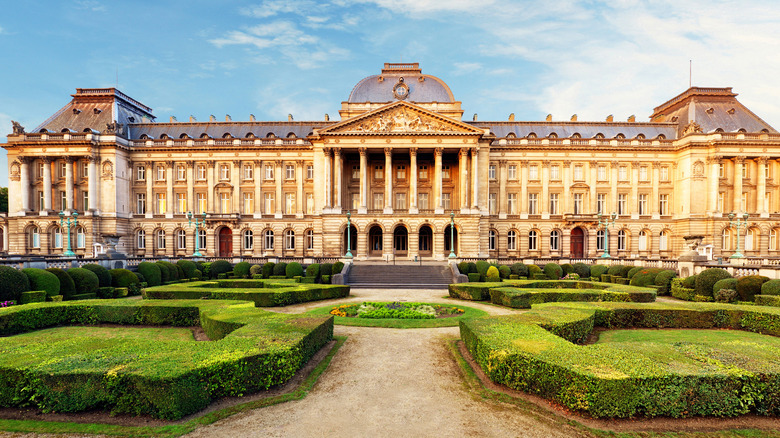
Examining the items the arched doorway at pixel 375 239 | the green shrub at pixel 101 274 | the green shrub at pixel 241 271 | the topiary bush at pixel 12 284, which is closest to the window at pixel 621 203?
the arched doorway at pixel 375 239

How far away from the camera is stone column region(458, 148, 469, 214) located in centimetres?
4569

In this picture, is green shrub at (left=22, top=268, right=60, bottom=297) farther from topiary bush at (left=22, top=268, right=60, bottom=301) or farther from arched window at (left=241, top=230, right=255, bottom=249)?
arched window at (left=241, top=230, right=255, bottom=249)

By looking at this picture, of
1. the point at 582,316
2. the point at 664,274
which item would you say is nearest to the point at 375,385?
the point at 582,316

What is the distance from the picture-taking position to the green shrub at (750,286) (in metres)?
19.7

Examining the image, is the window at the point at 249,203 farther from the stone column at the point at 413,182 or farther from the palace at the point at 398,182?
the stone column at the point at 413,182

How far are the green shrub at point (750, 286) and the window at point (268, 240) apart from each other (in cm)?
4740

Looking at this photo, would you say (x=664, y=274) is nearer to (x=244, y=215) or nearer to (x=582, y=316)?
(x=582, y=316)

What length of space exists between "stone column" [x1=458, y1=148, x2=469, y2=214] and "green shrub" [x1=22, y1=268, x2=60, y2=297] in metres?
36.9

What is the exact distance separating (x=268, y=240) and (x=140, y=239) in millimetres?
17392

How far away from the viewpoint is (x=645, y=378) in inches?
285

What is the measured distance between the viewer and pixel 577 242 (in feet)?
172

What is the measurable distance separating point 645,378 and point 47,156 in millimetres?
65137

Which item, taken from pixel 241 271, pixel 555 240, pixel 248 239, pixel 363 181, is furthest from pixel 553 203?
pixel 248 239

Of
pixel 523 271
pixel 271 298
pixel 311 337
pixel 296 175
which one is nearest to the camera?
pixel 311 337
